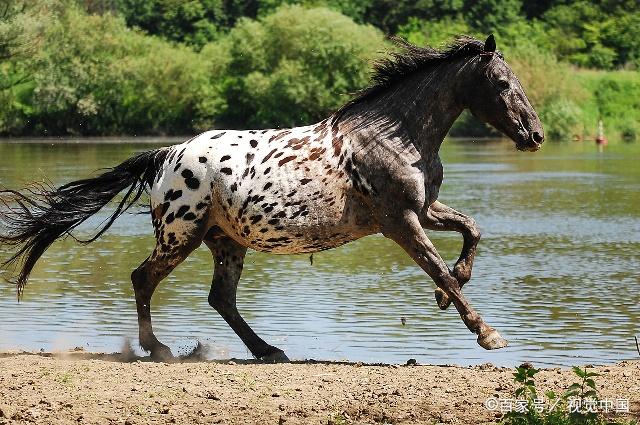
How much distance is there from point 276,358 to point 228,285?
73 centimetres

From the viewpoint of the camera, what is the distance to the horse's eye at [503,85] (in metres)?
9.85

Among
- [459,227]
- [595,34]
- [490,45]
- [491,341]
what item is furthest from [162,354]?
[595,34]

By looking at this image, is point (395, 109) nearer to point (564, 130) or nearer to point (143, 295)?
point (143, 295)

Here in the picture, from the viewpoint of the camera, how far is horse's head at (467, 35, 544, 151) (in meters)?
9.84

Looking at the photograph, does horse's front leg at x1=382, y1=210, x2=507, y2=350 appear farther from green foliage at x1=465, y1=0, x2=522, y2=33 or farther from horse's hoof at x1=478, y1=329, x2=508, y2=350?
green foliage at x1=465, y1=0, x2=522, y2=33

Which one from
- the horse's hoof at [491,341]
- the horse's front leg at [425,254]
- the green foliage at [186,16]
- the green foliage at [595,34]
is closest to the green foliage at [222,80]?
the green foliage at [595,34]

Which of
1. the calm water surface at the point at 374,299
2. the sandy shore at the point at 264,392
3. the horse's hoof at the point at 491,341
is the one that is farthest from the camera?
the calm water surface at the point at 374,299

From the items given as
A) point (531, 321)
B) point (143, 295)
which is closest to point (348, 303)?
point (531, 321)

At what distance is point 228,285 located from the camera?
1058 centimetres

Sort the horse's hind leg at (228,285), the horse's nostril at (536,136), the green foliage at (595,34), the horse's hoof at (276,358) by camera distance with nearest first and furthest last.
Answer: the horse's nostril at (536,136)
the horse's hoof at (276,358)
the horse's hind leg at (228,285)
the green foliage at (595,34)

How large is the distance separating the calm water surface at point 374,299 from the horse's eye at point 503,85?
198cm

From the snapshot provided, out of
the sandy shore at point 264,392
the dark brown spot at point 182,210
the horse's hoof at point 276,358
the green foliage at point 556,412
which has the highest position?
the green foliage at point 556,412

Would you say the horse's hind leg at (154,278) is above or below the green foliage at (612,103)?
above

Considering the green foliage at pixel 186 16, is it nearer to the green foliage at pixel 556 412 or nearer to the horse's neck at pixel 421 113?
the horse's neck at pixel 421 113
